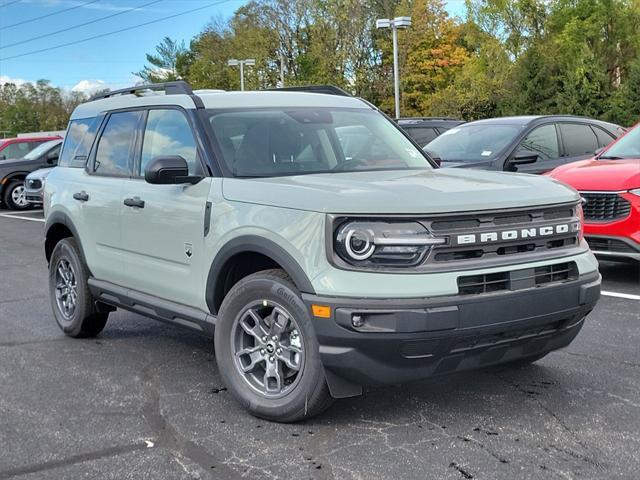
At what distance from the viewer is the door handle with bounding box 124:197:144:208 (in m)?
5.01

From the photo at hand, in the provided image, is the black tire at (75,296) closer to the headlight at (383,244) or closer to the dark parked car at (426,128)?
the headlight at (383,244)

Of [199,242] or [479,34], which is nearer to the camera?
[199,242]

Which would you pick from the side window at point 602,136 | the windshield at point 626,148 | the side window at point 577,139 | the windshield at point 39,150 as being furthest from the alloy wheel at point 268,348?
the windshield at point 39,150

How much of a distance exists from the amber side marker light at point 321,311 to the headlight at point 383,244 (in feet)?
0.79

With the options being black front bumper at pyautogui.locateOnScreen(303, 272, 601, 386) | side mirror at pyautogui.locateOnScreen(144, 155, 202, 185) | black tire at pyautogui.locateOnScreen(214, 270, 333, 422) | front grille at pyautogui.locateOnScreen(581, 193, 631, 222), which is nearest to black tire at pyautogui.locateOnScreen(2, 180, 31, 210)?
front grille at pyautogui.locateOnScreen(581, 193, 631, 222)

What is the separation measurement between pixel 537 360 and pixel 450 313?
5.61 feet

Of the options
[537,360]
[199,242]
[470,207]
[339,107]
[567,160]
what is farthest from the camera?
[567,160]

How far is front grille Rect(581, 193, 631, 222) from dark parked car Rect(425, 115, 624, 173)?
1.91 meters

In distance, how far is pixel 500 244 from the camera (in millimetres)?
3816

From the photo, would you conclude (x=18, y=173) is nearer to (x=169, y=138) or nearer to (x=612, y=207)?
(x=169, y=138)

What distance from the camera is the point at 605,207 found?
7.32m

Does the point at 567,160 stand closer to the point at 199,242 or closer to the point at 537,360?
the point at 537,360

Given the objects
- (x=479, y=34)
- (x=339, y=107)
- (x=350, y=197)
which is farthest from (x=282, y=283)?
(x=479, y=34)

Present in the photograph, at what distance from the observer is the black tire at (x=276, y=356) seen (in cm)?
380
